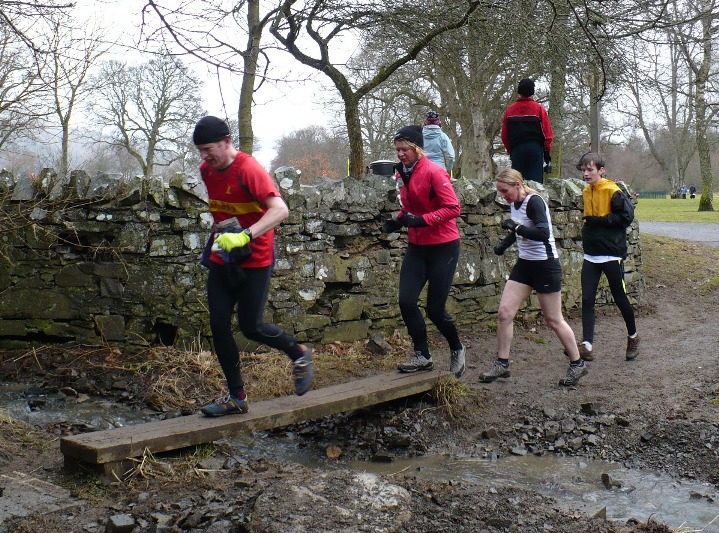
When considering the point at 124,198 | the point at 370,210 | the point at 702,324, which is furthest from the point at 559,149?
the point at 124,198

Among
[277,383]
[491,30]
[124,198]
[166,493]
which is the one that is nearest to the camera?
[166,493]

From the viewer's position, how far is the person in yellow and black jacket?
749 cm

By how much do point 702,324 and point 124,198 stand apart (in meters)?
7.25

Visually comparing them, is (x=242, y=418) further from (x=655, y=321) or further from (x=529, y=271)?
(x=655, y=321)

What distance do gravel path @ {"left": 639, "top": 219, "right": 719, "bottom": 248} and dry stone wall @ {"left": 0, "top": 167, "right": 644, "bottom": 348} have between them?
434 inches

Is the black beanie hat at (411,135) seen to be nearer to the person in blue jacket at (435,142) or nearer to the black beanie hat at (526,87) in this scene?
the black beanie hat at (526,87)

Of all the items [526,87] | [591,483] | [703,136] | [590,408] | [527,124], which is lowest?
[591,483]

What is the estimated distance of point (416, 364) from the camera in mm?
6434

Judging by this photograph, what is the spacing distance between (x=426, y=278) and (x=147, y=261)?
2896 mm

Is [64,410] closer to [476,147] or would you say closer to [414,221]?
[414,221]

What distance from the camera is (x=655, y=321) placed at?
9906 millimetres

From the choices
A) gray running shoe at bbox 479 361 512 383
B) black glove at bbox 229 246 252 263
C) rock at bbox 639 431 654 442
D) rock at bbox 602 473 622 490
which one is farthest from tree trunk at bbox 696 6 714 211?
black glove at bbox 229 246 252 263

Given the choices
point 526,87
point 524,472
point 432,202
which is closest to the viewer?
point 524,472

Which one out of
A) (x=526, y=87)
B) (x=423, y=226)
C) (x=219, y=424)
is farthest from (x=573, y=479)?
(x=526, y=87)
